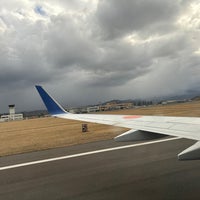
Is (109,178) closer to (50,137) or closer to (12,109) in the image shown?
(50,137)

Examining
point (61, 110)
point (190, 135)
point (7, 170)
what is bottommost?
point (7, 170)

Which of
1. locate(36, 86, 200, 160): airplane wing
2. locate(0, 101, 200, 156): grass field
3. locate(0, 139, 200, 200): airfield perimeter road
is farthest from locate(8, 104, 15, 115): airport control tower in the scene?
locate(36, 86, 200, 160): airplane wing

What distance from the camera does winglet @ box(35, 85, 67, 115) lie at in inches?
329

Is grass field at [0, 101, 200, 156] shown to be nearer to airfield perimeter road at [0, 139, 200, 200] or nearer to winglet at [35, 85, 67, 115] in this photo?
airfield perimeter road at [0, 139, 200, 200]

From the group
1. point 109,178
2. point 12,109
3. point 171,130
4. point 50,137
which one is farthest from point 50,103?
point 12,109

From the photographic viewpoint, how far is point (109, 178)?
7000 mm

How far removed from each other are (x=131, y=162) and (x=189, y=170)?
7.10 ft

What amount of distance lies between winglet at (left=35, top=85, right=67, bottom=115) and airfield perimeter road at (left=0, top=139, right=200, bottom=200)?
2069 mm

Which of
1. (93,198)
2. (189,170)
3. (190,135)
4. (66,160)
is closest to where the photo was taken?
(190,135)

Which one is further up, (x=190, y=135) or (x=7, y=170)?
(x=190, y=135)

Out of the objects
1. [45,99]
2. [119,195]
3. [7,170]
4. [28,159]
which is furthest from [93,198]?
[28,159]

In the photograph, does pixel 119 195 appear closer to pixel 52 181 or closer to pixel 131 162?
pixel 52 181

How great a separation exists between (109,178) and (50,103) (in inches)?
144

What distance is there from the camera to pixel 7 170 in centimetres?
914
